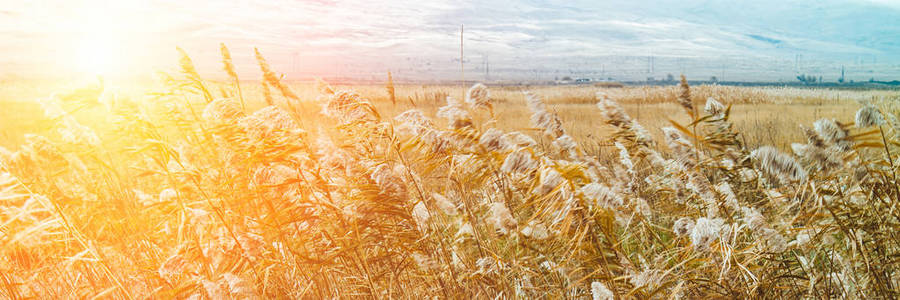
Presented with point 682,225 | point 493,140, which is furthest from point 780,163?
point 493,140

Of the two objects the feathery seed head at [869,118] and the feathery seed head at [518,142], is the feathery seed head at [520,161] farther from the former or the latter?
the feathery seed head at [869,118]

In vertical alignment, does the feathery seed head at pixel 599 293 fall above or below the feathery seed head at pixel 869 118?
below

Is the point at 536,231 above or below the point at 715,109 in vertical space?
below

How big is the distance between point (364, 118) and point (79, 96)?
1809 mm

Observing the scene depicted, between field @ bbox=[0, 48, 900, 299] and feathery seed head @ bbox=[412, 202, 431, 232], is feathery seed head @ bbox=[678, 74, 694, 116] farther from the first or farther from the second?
feathery seed head @ bbox=[412, 202, 431, 232]

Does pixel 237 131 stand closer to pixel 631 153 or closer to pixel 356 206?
pixel 356 206

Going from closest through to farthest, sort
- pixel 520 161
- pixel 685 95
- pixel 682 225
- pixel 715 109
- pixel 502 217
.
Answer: pixel 520 161 < pixel 502 217 < pixel 682 225 < pixel 715 109 < pixel 685 95

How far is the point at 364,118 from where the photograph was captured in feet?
8.48

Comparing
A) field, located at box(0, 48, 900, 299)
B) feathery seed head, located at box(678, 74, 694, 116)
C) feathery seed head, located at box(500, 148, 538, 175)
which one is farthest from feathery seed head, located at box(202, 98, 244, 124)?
feathery seed head, located at box(678, 74, 694, 116)

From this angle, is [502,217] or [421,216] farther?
[421,216]

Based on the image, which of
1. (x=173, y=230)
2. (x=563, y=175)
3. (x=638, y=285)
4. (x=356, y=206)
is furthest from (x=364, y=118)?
(x=173, y=230)

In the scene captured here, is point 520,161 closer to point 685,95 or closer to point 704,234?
point 704,234

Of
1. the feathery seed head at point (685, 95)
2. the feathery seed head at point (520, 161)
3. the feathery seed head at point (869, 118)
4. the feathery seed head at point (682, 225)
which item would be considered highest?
the feathery seed head at point (685, 95)

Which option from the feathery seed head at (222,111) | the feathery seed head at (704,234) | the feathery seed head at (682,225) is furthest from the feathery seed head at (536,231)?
the feathery seed head at (222,111)
